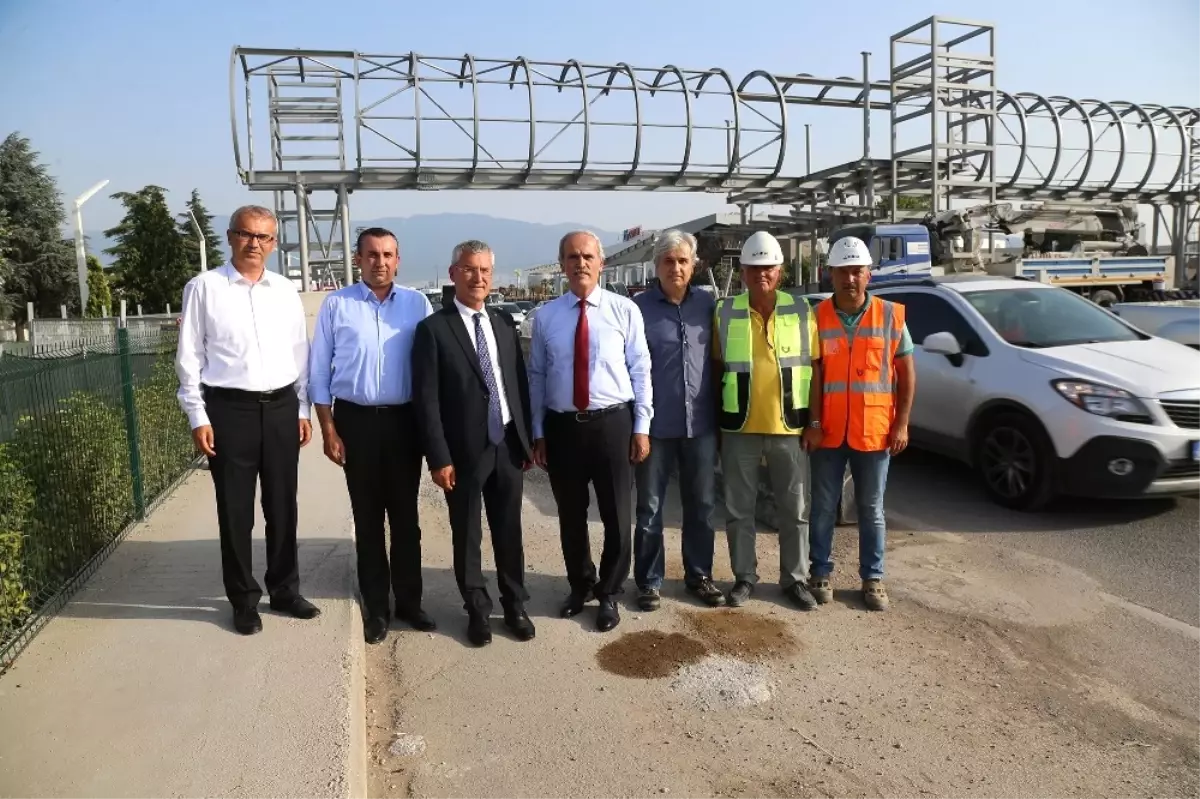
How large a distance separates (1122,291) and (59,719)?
65.8 ft

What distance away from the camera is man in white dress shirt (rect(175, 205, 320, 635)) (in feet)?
13.2

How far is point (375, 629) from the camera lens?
14.4 ft

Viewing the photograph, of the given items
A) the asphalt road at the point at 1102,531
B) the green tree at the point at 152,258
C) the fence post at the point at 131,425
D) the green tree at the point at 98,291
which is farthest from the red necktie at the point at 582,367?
the green tree at the point at 152,258

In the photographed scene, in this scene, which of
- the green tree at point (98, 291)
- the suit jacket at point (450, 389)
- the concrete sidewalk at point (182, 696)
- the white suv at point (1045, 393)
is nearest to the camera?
the concrete sidewalk at point (182, 696)

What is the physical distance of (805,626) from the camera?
4.49 metres

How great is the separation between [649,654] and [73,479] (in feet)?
11.2

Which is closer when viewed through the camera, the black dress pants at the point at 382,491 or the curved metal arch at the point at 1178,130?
the black dress pants at the point at 382,491

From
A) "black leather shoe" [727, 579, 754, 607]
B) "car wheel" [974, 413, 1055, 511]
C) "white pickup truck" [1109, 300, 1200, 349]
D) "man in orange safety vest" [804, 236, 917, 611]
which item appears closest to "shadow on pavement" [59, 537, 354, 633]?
"black leather shoe" [727, 579, 754, 607]

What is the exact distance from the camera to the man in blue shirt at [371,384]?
4.11 m

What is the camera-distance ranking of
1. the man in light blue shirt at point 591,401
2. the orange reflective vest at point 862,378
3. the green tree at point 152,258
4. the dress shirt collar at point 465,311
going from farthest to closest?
the green tree at point 152,258 < the orange reflective vest at point 862,378 < the man in light blue shirt at point 591,401 < the dress shirt collar at point 465,311

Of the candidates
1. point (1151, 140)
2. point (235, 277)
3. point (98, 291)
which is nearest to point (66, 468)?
point (235, 277)

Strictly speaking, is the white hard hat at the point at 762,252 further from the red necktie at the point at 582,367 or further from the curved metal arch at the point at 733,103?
the curved metal arch at the point at 733,103

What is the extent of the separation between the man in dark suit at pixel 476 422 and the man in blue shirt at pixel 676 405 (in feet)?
2.32

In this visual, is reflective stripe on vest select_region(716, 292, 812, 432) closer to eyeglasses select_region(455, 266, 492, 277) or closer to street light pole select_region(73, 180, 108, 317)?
eyeglasses select_region(455, 266, 492, 277)
